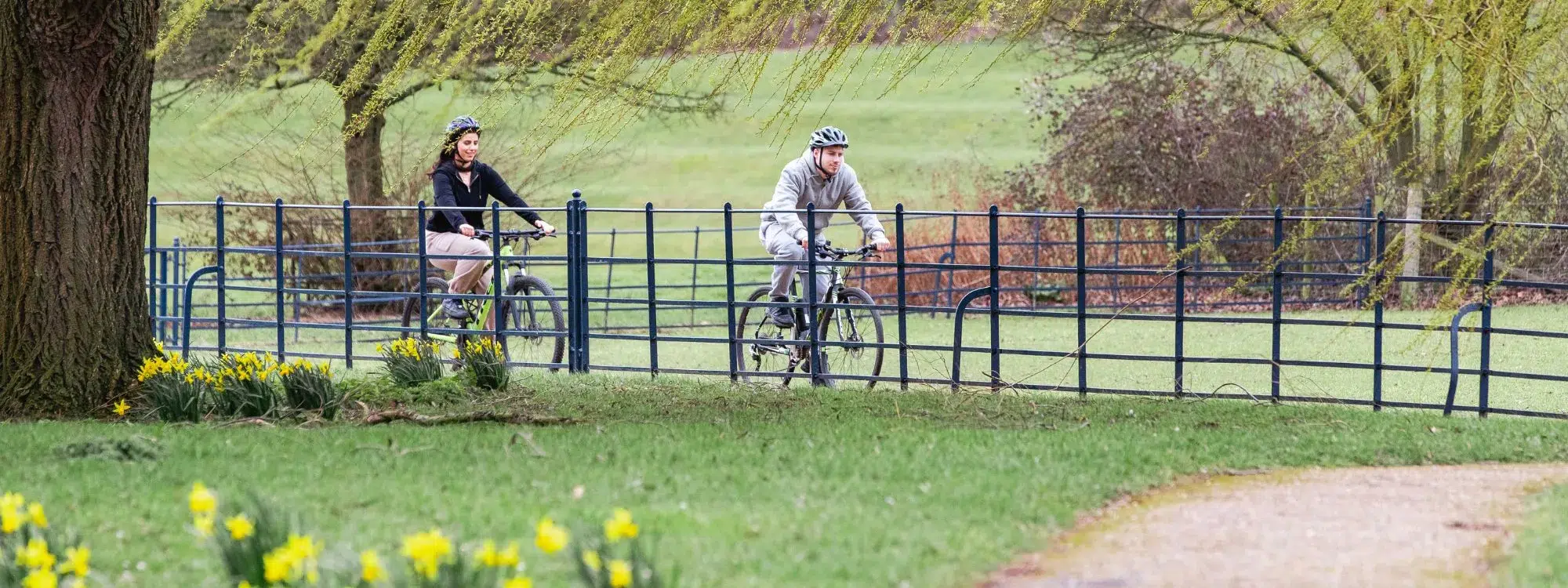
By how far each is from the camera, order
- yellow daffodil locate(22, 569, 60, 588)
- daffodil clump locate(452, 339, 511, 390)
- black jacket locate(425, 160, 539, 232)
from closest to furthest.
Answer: yellow daffodil locate(22, 569, 60, 588) → daffodil clump locate(452, 339, 511, 390) → black jacket locate(425, 160, 539, 232)

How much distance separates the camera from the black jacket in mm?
10781

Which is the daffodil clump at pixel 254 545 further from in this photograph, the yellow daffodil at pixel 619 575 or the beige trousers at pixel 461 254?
the beige trousers at pixel 461 254

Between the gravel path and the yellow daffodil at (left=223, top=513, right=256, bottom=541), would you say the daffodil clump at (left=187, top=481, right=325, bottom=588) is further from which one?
the gravel path

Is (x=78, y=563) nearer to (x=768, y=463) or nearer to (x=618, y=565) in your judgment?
(x=618, y=565)

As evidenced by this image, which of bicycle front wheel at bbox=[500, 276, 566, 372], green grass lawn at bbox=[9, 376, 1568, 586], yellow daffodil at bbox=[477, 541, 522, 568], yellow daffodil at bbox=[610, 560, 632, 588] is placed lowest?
green grass lawn at bbox=[9, 376, 1568, 586]

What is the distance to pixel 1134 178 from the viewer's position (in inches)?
822

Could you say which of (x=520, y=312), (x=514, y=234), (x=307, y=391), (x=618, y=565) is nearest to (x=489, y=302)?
(x=520, y=312)

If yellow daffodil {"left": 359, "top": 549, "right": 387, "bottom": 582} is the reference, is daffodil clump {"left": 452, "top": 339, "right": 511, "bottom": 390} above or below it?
above

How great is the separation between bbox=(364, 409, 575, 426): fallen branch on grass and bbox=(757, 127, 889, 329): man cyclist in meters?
2.43

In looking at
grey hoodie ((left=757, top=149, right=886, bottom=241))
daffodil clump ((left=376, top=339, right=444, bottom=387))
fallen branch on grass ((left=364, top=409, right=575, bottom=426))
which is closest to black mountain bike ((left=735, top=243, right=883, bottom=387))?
grey hoodie ((left=757, top=149, right=886, bottom=241))

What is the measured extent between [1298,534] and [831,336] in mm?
5304

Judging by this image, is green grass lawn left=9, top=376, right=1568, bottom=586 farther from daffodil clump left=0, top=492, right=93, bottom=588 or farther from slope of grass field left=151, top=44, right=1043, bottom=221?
slope of grass field left=151, top=44, right=1043, bottom=221

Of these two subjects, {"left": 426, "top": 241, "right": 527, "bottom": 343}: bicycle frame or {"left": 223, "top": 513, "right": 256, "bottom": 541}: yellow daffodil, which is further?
{"left": 426, "top": 241, "right": 527, "bottom": 343}: bicycle frame

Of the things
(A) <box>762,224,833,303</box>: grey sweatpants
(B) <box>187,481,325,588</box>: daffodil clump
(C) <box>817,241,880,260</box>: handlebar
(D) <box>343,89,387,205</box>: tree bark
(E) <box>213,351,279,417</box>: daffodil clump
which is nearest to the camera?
(B) <box>187,481,325,588</box>: daffodil clump
